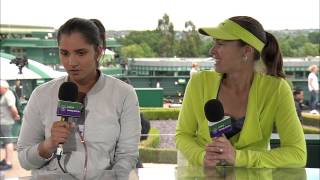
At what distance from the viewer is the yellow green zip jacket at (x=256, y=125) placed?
1.72 meters

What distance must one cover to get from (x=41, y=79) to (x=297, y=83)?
245 cm

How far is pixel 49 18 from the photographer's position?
523cm

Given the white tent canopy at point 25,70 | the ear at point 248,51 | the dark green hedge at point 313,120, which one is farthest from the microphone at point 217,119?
the dark green hedge at point 313,120

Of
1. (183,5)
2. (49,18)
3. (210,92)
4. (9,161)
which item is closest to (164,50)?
(183,5)

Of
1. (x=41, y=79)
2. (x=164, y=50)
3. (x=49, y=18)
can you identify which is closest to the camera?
(x=41, y=79)

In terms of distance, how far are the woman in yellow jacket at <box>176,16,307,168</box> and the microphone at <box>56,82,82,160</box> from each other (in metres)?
0.42

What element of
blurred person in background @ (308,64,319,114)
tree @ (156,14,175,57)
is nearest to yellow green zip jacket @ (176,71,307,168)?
tree @ (156,14,175,57)

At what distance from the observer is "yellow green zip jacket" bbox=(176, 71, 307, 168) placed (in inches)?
67.6

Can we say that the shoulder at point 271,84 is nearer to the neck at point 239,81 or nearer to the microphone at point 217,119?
the neck at point 239,81

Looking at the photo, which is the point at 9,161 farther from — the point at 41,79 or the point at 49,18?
the point at 49,18

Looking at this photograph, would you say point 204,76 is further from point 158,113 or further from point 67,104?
point 158,113

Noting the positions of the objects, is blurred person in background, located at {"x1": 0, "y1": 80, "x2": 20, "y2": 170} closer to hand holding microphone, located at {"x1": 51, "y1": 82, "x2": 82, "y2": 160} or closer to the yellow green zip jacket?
the yellow green zip jacket

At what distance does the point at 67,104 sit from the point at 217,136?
389 millimetres

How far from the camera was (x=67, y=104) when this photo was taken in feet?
4.74
